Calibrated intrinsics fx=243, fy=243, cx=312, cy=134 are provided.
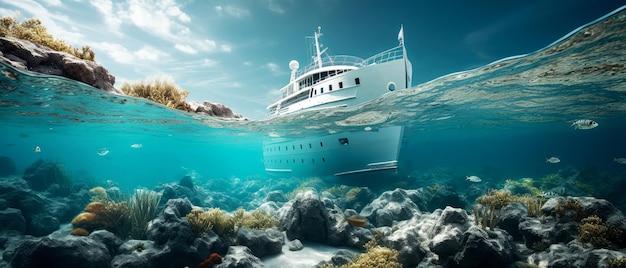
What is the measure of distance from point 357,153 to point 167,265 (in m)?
13.5

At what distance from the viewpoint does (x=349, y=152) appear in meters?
18.4

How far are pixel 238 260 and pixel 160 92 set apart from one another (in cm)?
1233

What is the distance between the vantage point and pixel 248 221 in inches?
457

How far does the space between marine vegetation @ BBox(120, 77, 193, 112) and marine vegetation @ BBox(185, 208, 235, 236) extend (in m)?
9.20

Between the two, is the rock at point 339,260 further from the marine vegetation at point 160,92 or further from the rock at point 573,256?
the marine vegetation at point 160,92

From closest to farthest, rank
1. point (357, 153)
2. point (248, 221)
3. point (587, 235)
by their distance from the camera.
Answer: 1. point (587, 235)
2. point (248, 221)
3. point (357, 153)

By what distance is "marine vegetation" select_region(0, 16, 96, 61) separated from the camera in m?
9.18

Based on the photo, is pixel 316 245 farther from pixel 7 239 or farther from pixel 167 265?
pixel 7 239

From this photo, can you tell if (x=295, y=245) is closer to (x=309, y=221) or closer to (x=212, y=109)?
(x=309, y=221)

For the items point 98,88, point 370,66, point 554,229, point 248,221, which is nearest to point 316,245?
point 248,221

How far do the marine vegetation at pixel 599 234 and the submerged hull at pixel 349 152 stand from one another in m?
10.7

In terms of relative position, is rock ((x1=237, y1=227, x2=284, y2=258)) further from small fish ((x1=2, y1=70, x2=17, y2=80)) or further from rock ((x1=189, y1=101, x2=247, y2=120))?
small fish ((x1=2, y1=70, x2=17, y2=80))

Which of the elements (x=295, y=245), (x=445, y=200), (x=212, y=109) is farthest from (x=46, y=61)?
(x=445, y=200)

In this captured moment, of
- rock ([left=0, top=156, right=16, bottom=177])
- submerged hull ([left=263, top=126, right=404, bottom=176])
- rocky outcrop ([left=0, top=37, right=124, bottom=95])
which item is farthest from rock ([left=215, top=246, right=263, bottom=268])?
rock ([left=0, top=156, right=16, bottom=177])
